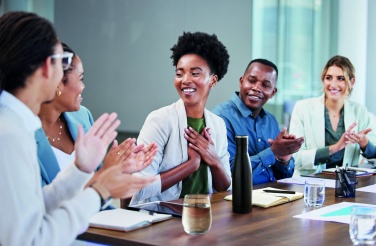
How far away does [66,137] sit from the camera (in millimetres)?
2836

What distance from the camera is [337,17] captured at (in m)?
6.59

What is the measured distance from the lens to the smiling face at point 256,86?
3.86 meters

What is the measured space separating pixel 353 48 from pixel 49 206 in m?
5.00

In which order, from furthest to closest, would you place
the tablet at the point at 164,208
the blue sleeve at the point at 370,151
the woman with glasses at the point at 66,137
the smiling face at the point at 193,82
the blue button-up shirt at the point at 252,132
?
1. the blue sleeve at the point at 370,151
2. the blue button-up shirt at the point at 252,132
3. the smiling face at the point at 193,82
4. the woman with glasses at the point at 66,137
5. the tablet at the point at 164,208

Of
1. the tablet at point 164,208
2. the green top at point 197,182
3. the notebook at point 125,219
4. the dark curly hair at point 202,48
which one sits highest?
the dark curly hair at point 202,48

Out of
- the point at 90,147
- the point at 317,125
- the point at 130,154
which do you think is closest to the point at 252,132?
the point at 317,125

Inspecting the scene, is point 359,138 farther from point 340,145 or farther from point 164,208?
point 164,208

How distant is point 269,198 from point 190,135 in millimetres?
661

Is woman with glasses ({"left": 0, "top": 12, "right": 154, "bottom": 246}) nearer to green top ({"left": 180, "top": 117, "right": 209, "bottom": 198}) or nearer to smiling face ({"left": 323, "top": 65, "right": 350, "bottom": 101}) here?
green top ({"left": 180, "top": 117, "right": 209, "bottom": 198})

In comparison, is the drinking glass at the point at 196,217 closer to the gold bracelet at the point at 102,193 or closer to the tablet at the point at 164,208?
the tablet at the point at 164,208

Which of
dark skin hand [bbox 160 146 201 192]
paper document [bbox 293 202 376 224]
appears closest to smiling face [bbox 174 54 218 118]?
dark skin hand [bbox 160 146 201 192]

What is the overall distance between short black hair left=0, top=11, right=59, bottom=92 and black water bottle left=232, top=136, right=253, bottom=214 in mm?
1011

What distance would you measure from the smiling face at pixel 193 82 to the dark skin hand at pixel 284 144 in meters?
0.49

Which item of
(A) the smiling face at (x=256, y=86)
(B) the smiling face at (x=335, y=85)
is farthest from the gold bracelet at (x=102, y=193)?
(B) the smiling face at (x=335, y=85)
